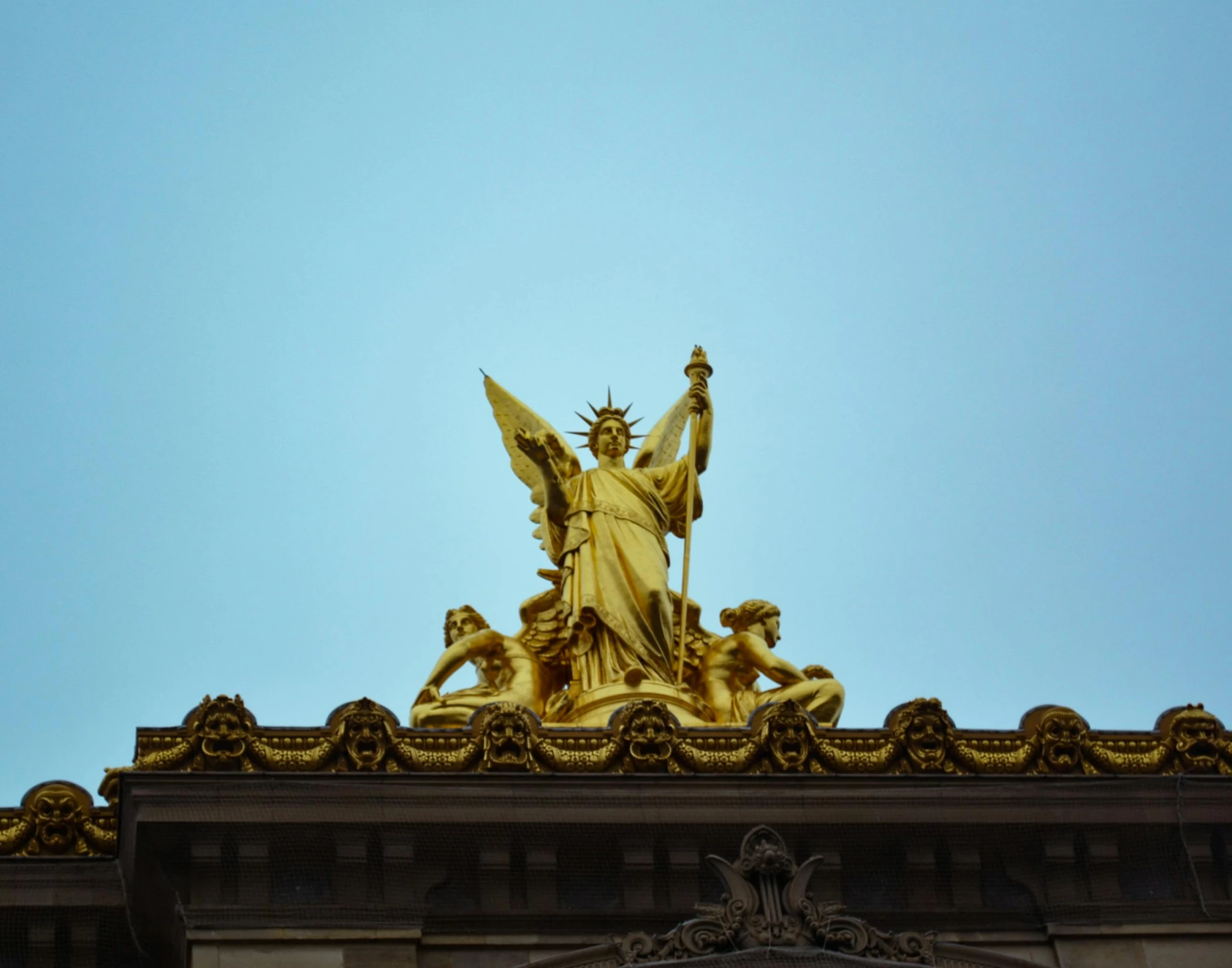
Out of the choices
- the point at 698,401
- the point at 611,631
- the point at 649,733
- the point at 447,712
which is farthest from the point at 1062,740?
the point at 698,401

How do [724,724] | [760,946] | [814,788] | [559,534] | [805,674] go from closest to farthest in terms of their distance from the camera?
[760,946] → [814,788] → [724,724] → [805,674] → [559,534]

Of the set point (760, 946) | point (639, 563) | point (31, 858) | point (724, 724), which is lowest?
point (760, 946)

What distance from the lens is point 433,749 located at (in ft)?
59.9

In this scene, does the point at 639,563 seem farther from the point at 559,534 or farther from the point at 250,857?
the point at 250,857

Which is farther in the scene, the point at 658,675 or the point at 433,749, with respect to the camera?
the point at 658,675

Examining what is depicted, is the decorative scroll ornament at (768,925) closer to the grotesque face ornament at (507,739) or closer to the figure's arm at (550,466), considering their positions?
the grotesque face ornament at (507,739)

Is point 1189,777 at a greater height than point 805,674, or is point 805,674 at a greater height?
point 805,674

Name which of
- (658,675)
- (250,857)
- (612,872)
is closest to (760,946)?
(612,872)

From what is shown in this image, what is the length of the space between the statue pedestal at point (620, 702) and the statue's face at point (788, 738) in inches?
99.3

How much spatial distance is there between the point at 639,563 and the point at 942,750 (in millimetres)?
5347

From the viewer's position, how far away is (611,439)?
2553cm

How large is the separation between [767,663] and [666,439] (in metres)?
4.58

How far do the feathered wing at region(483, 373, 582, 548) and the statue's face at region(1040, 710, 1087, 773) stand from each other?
7.47 metres

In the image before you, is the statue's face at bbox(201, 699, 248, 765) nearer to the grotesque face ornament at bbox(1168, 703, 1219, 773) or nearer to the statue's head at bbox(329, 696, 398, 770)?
the statue's head at bbox(329, 696, 398, 770)
